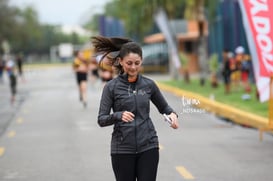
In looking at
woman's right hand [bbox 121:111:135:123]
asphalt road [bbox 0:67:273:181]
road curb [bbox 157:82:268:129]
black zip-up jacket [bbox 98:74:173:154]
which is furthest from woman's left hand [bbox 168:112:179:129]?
road curb [bbox 157:82:268:129]

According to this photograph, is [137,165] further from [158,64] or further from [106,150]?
[158,64]

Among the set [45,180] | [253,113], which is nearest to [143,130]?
[45,180]

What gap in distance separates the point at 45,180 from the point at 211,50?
126 ft

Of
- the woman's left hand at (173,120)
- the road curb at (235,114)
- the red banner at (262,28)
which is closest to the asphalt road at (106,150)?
the road curb at (235,114)

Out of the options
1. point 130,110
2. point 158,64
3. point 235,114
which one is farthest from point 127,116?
point 158,64

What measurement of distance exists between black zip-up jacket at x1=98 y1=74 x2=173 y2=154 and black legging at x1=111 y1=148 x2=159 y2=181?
5cm

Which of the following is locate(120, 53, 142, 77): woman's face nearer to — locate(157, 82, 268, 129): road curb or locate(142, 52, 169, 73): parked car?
locate(157, 82, 268, 129): road curb

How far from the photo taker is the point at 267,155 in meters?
11.6

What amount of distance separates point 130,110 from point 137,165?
0.47m

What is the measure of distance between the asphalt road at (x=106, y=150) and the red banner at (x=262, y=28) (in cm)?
151

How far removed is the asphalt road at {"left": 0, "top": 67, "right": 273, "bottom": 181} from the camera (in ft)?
32.9

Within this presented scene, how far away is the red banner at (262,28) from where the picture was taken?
43.1 feet

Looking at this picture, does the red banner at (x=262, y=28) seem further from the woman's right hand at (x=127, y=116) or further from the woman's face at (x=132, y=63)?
the woman's right hand at (x=127, y=116)

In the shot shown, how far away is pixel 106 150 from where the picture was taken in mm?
12734
